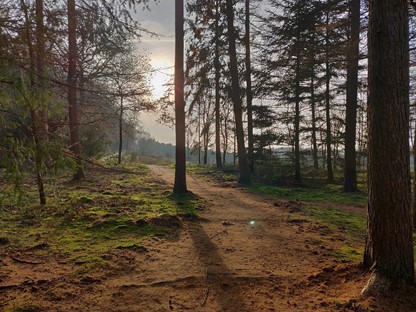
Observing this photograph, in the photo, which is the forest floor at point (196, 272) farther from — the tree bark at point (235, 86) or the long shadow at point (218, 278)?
the tree bark at point (235, 86)

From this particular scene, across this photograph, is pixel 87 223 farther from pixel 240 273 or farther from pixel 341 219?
pixel 341 219

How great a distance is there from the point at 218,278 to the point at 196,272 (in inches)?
14.0

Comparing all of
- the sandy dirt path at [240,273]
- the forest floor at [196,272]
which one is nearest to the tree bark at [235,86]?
the sandy dirt path at [240,273]

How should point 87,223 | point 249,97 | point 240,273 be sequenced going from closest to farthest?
point 240,273 → point 87,223 → point 249,97

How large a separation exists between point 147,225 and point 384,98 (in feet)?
16.1

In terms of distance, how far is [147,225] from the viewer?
21.6 feet

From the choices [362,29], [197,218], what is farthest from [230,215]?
[362,29]

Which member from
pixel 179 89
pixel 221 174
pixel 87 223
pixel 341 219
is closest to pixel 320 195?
pixel 341 219

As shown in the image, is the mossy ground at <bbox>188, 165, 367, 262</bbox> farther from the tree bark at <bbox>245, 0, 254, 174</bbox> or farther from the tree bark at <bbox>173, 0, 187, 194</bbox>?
the tree bark at <bbox>173, 0, 187, 194</bbox>

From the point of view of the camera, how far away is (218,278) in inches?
168

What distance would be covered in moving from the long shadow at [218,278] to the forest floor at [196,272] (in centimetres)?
1

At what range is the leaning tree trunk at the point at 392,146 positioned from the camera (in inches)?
145

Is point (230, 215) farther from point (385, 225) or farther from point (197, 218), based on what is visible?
point (385, 225)

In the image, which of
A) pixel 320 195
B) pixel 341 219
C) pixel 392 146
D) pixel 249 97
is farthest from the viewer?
pixel 249 97
